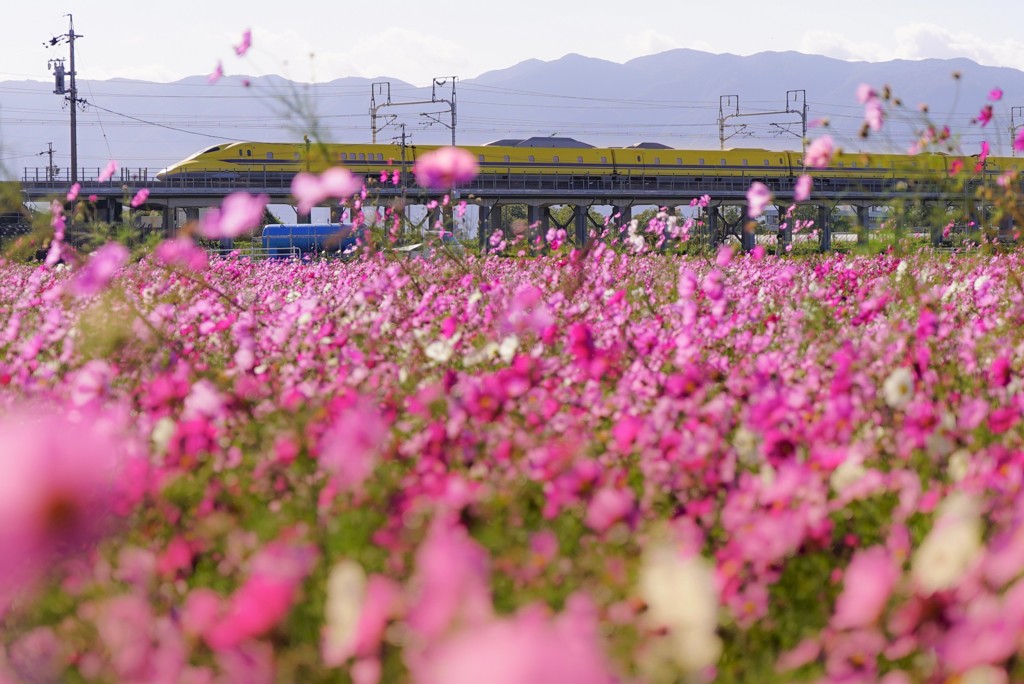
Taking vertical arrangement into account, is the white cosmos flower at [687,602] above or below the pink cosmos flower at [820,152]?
below

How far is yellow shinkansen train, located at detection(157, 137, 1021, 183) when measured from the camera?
40250 mm

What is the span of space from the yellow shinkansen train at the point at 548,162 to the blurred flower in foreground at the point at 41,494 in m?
37.9

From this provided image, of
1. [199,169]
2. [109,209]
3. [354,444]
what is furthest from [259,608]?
[109,209]

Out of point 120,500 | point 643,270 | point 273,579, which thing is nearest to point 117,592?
point 120,500

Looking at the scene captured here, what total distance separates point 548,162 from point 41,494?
4427cm

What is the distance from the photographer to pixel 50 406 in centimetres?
346

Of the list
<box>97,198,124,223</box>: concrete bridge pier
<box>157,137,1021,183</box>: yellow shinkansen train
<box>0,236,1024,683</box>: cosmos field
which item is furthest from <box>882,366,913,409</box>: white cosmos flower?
<box>97,198,124,223</box>: concrete bridge pier

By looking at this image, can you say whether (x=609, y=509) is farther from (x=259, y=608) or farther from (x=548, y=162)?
(x=548, y=162)

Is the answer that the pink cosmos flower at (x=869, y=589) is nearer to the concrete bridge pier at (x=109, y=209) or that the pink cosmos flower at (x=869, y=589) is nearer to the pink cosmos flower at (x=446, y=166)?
the pink cosmos flower at (x=446, y=166)

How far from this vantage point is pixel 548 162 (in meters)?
44.8

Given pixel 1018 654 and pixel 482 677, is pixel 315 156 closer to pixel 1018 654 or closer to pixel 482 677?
pixel 1018 654

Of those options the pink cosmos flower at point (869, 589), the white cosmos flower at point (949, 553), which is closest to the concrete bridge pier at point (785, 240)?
the white cosmos flower at point (949, 553)

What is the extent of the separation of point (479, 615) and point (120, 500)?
1.20 meters

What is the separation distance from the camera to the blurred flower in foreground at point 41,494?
1184 millimetres
